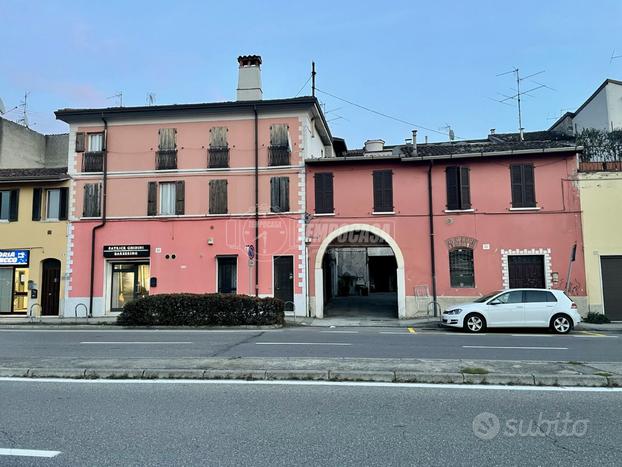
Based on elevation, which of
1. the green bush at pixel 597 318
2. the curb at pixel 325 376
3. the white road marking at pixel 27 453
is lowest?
the green bush at pixel 597 318

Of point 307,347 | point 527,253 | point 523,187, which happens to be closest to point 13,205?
point 307,347

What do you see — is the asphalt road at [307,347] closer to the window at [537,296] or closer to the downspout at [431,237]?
the window at [537,296]

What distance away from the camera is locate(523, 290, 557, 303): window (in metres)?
15.3

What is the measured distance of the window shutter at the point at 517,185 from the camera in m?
20.2

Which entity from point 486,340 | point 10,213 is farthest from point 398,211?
point 10,213

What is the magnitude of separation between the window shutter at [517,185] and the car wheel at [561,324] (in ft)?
21.5

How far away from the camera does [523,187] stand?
2027 cm

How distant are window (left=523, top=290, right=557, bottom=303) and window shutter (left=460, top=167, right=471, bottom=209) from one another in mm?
6057

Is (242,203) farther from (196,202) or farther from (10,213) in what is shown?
(10,213)

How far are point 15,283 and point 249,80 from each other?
15.4 m

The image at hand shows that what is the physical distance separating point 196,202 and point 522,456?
19.5 metres

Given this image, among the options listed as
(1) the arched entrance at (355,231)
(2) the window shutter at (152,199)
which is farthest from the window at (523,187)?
(2) the window shutter at (152,199)

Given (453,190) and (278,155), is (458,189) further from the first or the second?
(278,155)

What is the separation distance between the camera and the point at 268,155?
21.6 metres
